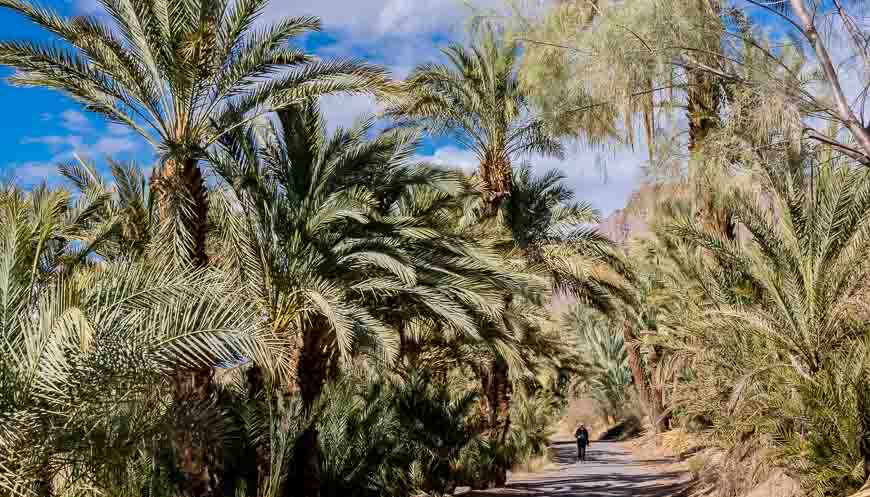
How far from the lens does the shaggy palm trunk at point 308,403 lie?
10.6 metres

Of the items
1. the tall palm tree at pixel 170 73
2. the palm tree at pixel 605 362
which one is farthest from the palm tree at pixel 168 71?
the palm tree at pixel 605 362

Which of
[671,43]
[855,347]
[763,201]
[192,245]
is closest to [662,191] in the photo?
[763,201]

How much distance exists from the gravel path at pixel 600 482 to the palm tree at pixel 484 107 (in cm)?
616

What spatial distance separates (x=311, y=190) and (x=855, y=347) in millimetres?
7326

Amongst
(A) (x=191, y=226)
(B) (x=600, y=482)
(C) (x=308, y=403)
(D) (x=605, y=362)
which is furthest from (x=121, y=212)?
(D) (x=605, y=362)

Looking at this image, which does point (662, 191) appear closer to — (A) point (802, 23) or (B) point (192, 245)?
(A) point (802, 23)

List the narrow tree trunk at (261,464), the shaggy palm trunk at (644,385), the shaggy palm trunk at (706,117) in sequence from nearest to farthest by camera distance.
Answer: the narrow tree trunk at (261,464) → the shaggy palm trunk at (706,117) → the shaggy palm trunk at (644,385)

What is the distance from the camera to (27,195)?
32.1ft

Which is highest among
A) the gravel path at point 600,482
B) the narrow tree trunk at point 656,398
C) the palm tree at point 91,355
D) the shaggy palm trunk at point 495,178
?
the shaggy palm trunk at point 495,178

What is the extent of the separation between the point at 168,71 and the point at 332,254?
129 inches

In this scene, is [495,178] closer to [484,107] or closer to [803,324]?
[484,107]

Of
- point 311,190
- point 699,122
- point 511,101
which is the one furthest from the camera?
point 511,101

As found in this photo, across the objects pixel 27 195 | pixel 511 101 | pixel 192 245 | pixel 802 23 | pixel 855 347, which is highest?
pixel 511 101

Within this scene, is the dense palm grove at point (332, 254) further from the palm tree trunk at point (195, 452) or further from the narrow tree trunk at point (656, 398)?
the narrow tree trunk at point (656, 398)
